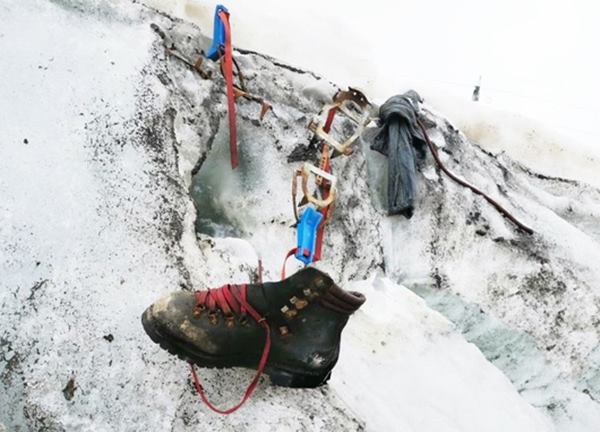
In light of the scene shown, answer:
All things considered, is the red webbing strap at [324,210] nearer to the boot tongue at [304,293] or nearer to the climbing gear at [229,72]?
the climbing gear at [229,72]

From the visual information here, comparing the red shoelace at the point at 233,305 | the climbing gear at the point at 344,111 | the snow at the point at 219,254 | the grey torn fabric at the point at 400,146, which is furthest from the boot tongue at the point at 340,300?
the grey torn fabric at the point at 400,146

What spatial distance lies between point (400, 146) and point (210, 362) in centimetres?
167

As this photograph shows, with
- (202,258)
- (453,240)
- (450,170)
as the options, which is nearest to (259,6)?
(450,170)

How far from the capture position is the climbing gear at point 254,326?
5.75 feet

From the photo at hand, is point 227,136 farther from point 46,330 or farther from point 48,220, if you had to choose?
point 46,330

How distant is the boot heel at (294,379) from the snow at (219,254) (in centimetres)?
7

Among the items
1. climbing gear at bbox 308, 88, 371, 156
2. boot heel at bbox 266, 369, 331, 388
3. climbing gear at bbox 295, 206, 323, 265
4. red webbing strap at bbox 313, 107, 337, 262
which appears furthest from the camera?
climbing gear at bbox 308, 88, 371, 156

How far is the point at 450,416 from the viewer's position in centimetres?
256

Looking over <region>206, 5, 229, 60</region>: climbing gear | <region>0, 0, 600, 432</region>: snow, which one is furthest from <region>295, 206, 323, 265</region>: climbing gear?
<region>206, 5, 229, 60</region>: climbing gear

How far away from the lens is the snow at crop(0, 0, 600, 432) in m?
1.87

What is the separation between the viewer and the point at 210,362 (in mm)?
1809

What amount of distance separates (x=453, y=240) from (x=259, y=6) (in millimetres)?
3154

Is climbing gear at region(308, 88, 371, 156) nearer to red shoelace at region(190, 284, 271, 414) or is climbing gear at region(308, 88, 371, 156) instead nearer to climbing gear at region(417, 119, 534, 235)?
climbing gear at region(417, 119, 534, 235)

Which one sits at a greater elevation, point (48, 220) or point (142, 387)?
point (48, 220)
